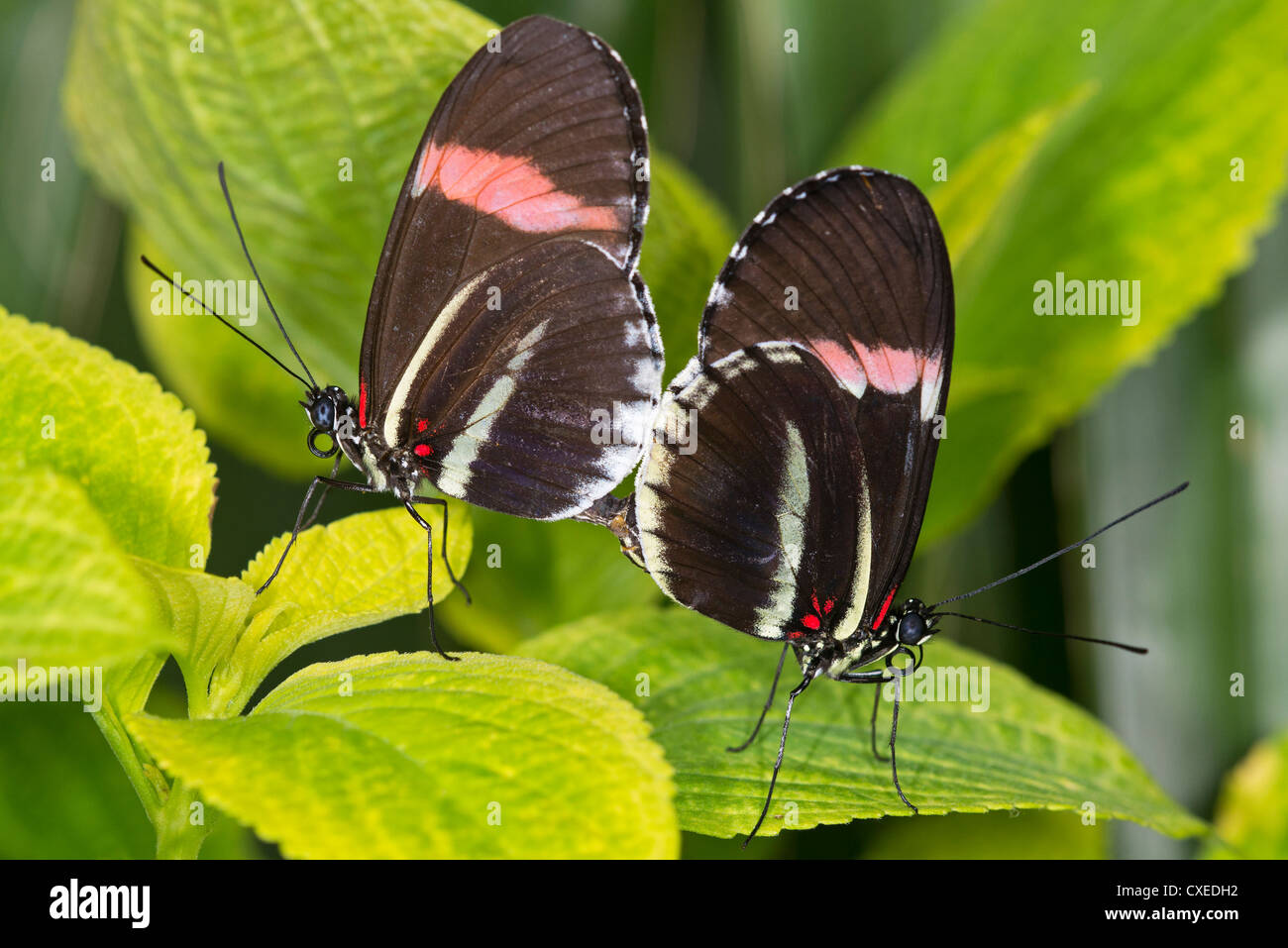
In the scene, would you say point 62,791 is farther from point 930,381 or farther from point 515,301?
point 930,381

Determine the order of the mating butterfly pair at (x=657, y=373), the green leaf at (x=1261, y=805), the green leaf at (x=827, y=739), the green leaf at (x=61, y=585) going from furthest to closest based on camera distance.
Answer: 1. the green leaf at (x=1261, y=805)
2. the mating butterfly pair at (x=657, y=373)
3. the green leaf at (x=827, y=739)
4. the green leaf at (x=61, y=585)

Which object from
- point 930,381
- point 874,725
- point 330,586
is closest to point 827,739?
point 874,725

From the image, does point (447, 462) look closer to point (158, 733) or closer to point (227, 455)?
point (158, 733)

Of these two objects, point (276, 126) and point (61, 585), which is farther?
point (276, 126)

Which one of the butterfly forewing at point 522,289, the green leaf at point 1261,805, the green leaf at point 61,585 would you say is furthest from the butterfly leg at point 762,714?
the green leaf at point 1261,805

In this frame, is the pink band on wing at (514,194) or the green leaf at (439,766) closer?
the green leaf at (439,766)

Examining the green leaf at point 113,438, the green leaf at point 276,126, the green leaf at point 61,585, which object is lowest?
the green leaf at point 61,585

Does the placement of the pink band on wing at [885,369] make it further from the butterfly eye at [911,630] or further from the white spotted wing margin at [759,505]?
the butterfly eye at [911,630]

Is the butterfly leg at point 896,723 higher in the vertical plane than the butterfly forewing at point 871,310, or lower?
lower
